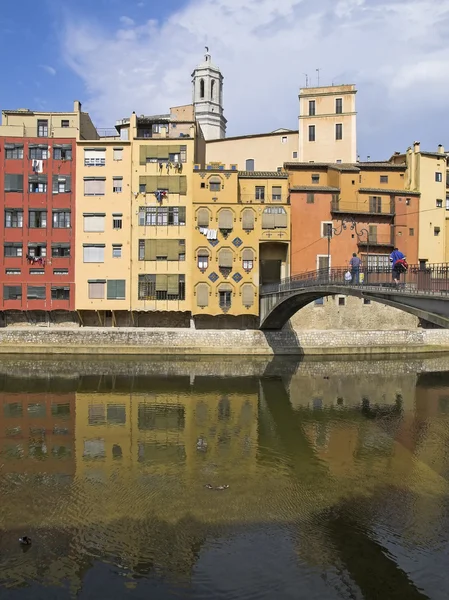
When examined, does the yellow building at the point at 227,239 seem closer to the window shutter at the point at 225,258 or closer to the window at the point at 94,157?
the window shutter at the point at 225,258

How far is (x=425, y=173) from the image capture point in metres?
47.2

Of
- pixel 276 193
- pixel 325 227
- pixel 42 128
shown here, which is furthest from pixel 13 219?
pixel 325 227

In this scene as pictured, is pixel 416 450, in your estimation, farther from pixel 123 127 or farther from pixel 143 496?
pixel 123 127

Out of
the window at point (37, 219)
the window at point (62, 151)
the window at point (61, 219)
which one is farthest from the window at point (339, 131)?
the window at point (37, 219)

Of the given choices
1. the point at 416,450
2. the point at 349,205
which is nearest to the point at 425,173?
the point at 349,205

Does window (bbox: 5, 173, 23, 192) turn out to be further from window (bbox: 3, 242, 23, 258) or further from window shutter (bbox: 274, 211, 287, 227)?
window shutter (bbox: 274, 211, 287, 227)

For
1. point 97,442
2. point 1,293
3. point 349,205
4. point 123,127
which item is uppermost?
point 123,127

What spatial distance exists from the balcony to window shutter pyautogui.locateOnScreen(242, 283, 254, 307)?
10.2 metres

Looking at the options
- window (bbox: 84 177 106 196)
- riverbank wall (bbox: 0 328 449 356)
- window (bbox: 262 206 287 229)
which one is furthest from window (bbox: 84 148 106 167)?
window (bbox: 262 206 287 229)

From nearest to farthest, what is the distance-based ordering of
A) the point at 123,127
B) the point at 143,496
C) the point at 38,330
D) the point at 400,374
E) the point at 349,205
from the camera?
the point at 143,496 → the point at 400,374 → the point at 38,330 → the point at 349,205 → the point at 123,127

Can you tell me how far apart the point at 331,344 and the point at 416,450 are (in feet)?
72.4

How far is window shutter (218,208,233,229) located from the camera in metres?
41.9

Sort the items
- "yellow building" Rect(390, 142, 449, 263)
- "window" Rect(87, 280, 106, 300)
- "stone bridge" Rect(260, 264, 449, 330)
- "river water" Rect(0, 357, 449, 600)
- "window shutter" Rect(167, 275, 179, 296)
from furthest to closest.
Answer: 1. "yellow building" Rect(390, 142, 449, 263)
2. "window" Rect(87, 280, 106, 300)
3. "window shutter" Rect(167, 275, 179, 296)
4. "stone bridge" Rect(260, 264, 449, 330)
5. "river water" Rect(0, 357, 449, 600)

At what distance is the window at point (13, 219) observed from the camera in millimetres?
42750
